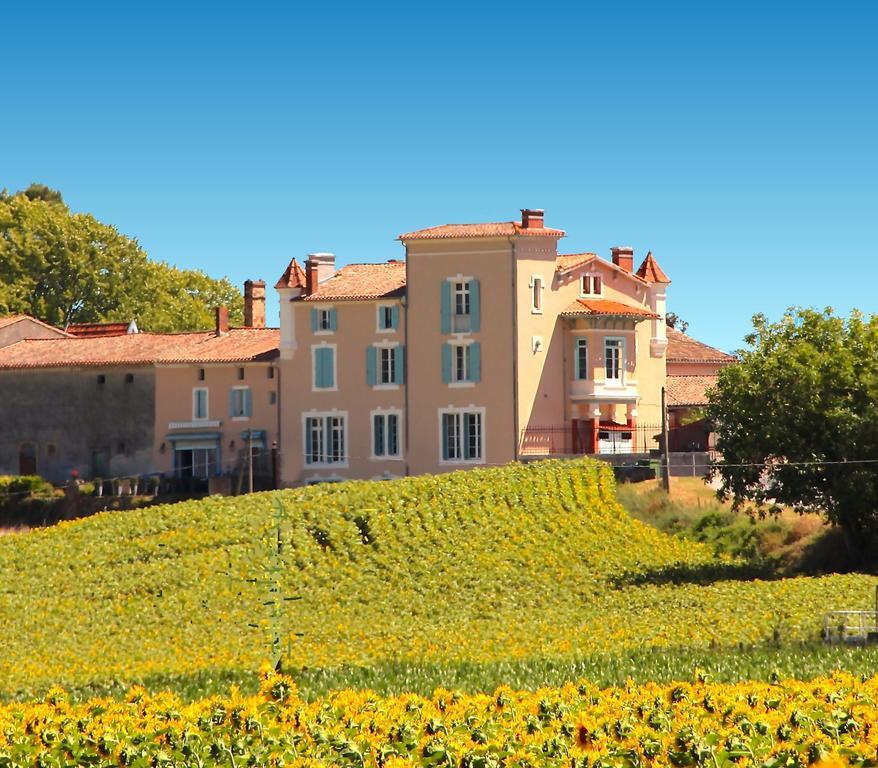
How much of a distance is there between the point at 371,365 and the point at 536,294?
8263mm

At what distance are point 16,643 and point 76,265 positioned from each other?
73279mm

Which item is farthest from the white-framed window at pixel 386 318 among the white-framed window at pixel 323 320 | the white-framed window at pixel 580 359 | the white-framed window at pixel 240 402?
the white-framed window at pixel 580 359

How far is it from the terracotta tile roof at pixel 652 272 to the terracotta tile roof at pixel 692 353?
9.89 m

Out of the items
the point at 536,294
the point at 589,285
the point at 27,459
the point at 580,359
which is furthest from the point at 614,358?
the point at 27,459

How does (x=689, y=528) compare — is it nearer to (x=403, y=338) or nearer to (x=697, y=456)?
(x=697, y=456)

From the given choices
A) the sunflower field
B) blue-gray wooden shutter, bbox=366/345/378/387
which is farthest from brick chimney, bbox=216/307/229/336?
the sunflower field

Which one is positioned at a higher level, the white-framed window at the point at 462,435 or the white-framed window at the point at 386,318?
the white-framed window at the point at 386,318

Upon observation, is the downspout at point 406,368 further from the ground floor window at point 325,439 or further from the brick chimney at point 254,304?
the brick chimney at point 254,304

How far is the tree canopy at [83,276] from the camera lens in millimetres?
107500

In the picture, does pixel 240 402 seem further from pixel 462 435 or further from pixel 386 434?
pixel 462 435

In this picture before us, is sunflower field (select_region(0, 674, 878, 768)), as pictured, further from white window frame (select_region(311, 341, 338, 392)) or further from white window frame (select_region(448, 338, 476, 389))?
white window frame (select_region(311, 341, 338, 392))

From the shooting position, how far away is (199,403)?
74750 mm

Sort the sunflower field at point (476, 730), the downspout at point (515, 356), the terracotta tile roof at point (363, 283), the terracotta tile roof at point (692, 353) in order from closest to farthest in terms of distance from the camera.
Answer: the sunflower field at point (476, 730) < the downspout at point (515, 356) < the terracotta tile roof at point (363, 283) < the terracotta tile roof at point (692, 353)

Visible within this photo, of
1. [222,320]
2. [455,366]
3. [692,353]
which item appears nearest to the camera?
[455,366]
